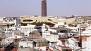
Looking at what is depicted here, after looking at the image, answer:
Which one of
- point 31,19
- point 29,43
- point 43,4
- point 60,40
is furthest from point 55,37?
point 43,4

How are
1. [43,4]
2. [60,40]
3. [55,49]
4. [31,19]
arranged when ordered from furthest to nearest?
[43,4] < [31,19] < [60,40] < [55,49]

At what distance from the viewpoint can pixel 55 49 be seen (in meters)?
13.5

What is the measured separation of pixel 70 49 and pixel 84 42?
884 mm

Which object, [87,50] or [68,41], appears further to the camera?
[68,41]

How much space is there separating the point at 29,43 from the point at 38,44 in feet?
2.37

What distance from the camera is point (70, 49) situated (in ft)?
44.5

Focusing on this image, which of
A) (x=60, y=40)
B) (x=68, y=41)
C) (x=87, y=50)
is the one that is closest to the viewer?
(x=87, y=50)

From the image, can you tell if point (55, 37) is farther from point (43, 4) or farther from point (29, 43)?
point (43, 4)

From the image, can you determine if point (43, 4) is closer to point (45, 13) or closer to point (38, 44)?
point (45, 13)

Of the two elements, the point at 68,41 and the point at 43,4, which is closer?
the point at 68,41

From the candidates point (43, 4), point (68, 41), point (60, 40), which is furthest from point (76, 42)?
point (43, 4)

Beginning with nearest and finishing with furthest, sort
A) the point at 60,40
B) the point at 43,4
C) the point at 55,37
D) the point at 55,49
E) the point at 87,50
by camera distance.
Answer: the point at 87,50
the point at 55,49
the point at 60,40
the point at 55,37
the point at 43,4

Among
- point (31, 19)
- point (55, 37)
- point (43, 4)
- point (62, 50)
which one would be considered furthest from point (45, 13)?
point (62, 50)

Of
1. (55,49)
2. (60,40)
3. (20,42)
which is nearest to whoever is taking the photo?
(55,49)
